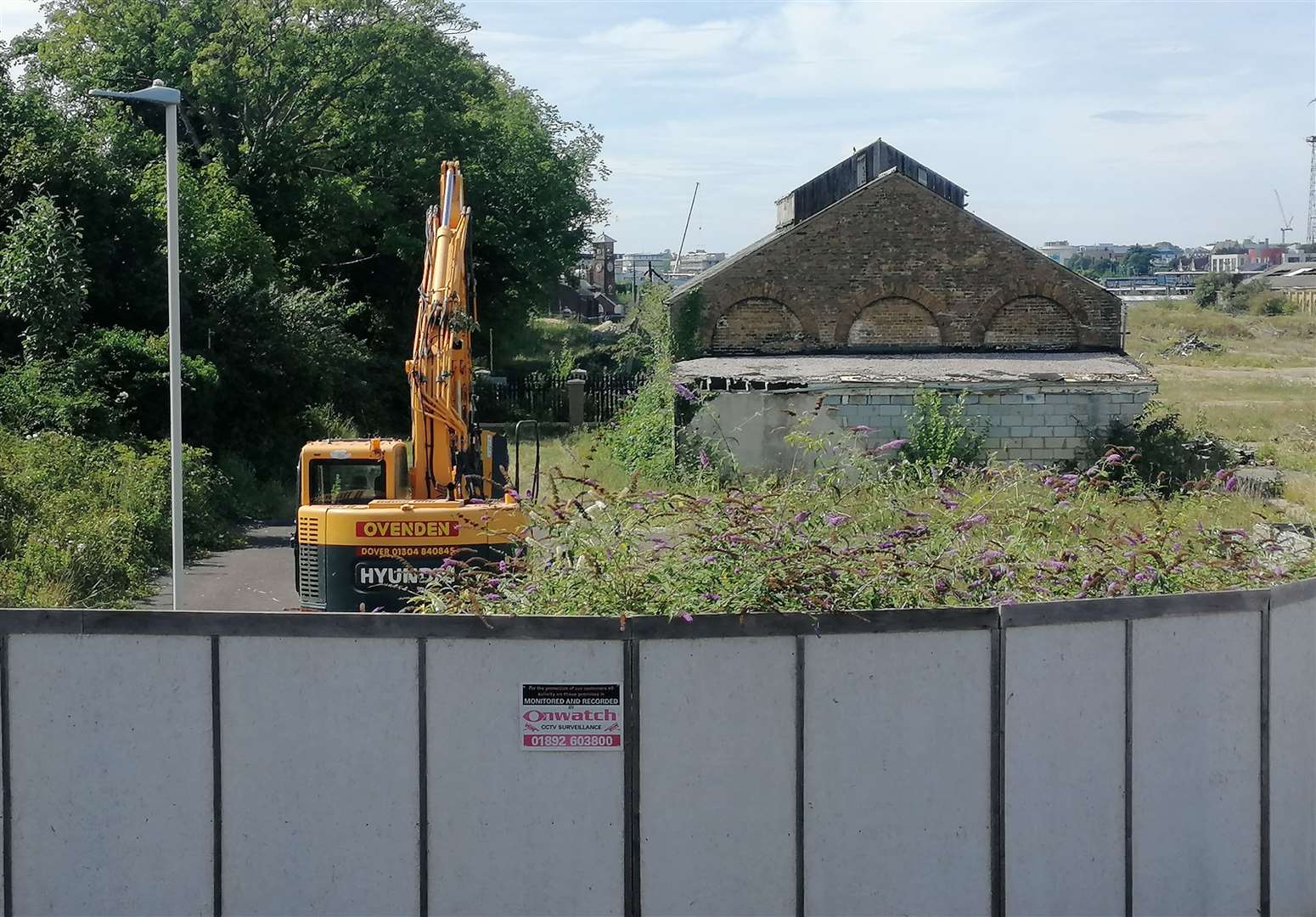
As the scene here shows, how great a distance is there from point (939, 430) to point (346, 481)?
15327mm

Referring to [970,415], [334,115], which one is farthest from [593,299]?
[970,415]

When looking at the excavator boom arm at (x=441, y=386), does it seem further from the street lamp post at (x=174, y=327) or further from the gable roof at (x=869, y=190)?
the gable roof at (x=869, y=190)

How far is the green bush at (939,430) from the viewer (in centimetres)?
2733

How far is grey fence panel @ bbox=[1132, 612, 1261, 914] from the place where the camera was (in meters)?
7.39

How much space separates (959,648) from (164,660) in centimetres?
394

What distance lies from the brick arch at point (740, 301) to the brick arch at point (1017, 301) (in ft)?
12.0

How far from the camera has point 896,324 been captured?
3234 cm

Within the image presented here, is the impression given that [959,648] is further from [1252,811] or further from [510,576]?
[510,576]

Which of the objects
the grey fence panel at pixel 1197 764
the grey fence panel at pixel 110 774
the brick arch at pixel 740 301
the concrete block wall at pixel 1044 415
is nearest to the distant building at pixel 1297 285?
the brick arch at pixel 740 301

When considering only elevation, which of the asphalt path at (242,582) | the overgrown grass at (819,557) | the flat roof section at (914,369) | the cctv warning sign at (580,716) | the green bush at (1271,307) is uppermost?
the green bush at (1271,307)

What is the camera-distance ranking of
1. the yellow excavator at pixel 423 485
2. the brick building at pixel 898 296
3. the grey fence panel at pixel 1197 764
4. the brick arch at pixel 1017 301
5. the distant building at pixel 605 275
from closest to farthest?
the grey fence panel at pixel 1197 764, the yellow excavator at pixel 423 485, the brick building at pixel 898 296, the brick arch at pixel 1017 301, the distant building at pixel 605 275

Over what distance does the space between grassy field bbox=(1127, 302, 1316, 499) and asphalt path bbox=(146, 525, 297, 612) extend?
16.8 metres

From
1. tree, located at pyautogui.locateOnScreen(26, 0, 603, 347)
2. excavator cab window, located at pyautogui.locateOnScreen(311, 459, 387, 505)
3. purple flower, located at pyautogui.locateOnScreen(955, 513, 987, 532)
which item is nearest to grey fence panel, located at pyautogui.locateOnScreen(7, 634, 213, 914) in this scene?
purple flower, located at pyautogui.locateOnScreen(955, 513, 987, 532)

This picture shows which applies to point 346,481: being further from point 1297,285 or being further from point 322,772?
point 1297,285
